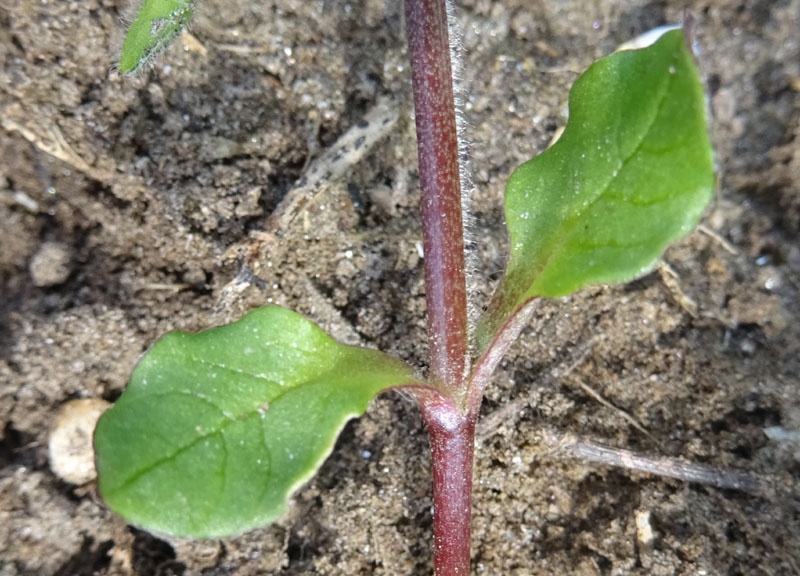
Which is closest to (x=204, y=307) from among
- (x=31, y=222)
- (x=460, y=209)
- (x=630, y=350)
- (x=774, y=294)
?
(x=31, y=222)

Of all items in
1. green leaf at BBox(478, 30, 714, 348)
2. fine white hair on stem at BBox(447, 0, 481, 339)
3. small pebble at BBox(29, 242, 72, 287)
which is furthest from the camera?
small pebble at BBox(29, 242, 72, 287)

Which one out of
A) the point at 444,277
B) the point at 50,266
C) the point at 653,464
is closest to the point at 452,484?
the point at 444,277

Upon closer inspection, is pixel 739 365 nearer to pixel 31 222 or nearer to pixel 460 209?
pixel 460 209

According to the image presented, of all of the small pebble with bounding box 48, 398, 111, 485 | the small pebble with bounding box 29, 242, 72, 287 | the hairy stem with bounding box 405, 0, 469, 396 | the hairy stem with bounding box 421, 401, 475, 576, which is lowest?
the small pebble with bounding box 48, 398, 111, 485

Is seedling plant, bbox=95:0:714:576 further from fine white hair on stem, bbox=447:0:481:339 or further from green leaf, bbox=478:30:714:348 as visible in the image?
fine white hair on stem, bbox=447:0:481:339

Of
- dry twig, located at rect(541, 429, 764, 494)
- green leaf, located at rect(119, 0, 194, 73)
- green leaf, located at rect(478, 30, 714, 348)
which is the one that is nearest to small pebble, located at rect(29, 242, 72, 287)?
green leaf, located at rect(119, 0, 194, 73)

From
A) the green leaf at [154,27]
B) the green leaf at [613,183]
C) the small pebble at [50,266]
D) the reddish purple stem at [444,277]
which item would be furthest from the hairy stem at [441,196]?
the small pebble at [50,266]

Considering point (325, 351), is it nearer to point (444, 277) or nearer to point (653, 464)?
point (444, 277)
